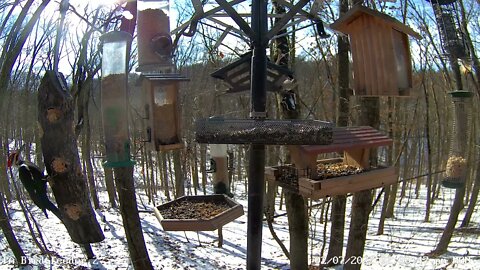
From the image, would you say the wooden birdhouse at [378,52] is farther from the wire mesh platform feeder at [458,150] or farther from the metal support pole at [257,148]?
the metal support pole at [257,148]

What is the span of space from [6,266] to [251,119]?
7201 mm

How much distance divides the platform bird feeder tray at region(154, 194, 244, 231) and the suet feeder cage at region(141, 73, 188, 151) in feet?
2.30

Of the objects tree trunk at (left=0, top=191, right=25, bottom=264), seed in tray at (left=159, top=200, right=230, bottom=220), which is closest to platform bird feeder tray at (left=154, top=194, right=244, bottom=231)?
seed in tray at (left=159, top=200, right=230, bottom=220)

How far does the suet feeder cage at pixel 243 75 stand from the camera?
2.72 m

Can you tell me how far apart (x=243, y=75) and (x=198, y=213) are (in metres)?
1.30

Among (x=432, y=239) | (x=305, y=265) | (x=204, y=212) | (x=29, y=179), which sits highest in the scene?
(x=29, y=179)

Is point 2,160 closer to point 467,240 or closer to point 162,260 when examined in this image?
point 162,260

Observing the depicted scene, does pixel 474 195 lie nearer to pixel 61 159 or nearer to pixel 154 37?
pixel 154 37

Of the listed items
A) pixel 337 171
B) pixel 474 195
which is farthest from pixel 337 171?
pixel 474 195

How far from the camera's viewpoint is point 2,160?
26.3 ft

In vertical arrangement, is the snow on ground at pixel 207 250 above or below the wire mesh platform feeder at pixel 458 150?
below

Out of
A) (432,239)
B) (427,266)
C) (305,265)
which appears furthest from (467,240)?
(305,265)

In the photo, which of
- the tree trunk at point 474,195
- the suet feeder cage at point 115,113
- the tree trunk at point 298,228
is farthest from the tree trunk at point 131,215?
the tree trunk at point 474,195

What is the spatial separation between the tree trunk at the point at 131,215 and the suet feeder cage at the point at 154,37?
2.15 metres
